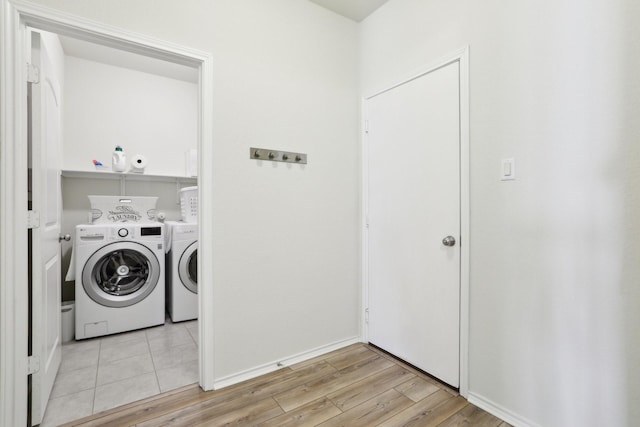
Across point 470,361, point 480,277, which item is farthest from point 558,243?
point 470,361

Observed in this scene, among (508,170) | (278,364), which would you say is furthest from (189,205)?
(508,170)

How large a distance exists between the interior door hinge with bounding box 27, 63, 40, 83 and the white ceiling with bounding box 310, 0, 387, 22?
1.77 meters

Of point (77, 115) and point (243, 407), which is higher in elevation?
point (77, 115)

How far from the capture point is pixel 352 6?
7.39 ft

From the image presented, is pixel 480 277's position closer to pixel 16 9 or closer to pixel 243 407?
pixel 243 407

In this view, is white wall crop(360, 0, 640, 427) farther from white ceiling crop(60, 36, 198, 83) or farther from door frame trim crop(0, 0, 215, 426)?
white ceiling crop(60, 36, 198, 83)

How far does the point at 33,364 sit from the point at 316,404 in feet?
4.70

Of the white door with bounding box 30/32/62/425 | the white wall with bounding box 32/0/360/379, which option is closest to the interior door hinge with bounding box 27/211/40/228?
the white door with bounding box 30/32/62/425

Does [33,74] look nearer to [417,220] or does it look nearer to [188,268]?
[188,268]

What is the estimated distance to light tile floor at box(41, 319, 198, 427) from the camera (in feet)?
5.53

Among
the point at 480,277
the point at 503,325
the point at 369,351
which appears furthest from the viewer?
the point at 369,351

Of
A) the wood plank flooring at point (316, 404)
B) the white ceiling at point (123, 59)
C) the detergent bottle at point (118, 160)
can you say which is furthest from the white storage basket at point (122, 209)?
the wood plank flooring at point (316, 404)

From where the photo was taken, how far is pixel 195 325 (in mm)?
2898

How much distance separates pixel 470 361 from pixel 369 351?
80 cm
